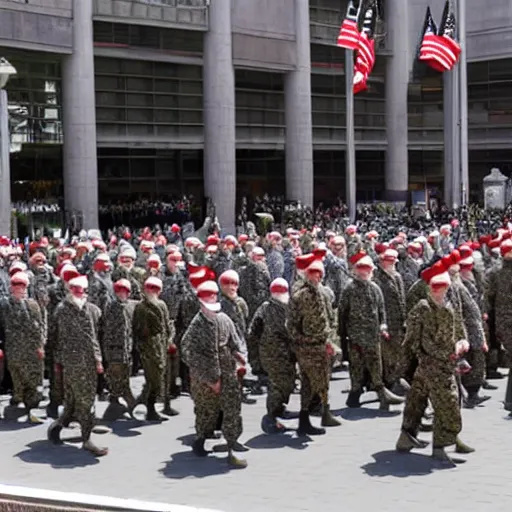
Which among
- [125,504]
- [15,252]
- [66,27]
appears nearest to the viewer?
[125,504]

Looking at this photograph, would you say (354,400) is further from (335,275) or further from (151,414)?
(335,275)

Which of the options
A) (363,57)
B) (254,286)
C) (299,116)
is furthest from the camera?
(299,116)

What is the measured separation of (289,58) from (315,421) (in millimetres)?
32418

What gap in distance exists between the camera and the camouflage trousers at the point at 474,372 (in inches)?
534

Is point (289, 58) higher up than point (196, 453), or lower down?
higher up

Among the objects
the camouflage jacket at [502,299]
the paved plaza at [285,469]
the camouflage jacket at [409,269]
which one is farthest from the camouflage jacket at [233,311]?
the camouflage jacket at [409,269]

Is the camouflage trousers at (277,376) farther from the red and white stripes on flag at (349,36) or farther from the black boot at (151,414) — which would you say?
the red and white stripes on flag at (349,36)

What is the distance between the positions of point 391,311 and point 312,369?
279cm

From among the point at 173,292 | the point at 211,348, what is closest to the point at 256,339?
the point at 211,348

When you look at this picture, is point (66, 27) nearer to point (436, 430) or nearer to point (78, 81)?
point (78, 81)

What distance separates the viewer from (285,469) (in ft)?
35.1

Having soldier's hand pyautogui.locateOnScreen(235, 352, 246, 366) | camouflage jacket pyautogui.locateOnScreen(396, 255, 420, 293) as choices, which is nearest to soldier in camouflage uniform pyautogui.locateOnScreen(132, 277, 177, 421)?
soldier's hand pyautogui.locateOnScreen(235, 352, 246, 366)

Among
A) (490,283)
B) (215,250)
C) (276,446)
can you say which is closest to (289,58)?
(215,250)

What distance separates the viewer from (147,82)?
43.3m
